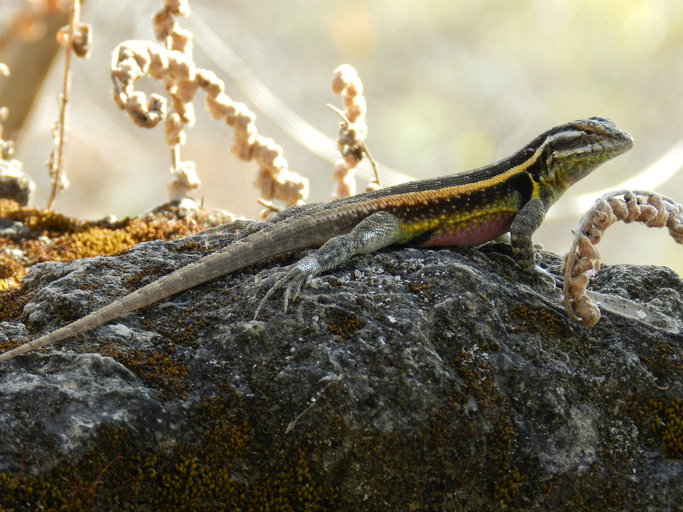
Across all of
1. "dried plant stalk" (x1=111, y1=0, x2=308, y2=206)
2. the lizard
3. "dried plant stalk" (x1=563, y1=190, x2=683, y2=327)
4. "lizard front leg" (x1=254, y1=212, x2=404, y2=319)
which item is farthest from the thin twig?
"dried plant stalk" (x1=563, y1=190, x2=683, y2=327)

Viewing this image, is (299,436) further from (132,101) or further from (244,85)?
(244,85)

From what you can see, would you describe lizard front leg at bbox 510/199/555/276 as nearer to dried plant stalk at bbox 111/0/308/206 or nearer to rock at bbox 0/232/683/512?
rock at bbox 0/232/683/512

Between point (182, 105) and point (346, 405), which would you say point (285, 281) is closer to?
point (346, 405)

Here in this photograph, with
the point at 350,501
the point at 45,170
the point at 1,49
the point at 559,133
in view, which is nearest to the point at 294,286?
the point at 350,501

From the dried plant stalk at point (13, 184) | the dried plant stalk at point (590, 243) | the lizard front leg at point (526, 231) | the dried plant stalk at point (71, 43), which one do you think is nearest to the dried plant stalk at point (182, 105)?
the dried plant stalk at point (71, 43)

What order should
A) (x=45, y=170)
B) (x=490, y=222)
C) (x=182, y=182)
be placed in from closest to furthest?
1. (x=490, y=222)
2. (x=182, y=182)
3. (x=45, y=170)

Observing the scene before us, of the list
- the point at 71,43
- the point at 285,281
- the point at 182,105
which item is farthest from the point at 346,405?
the point at 71,43
